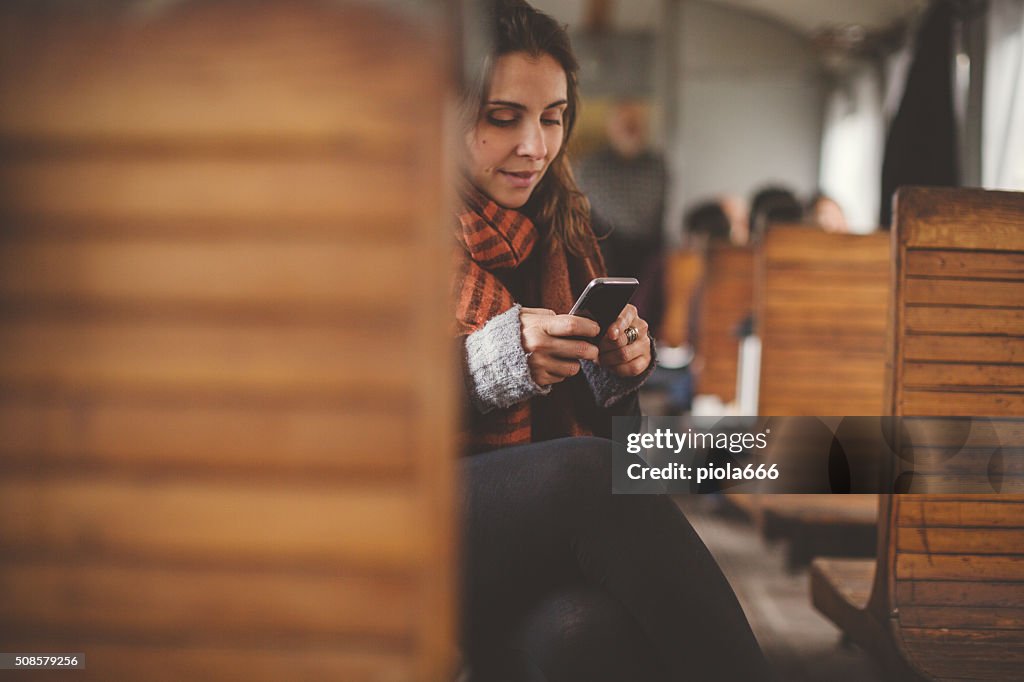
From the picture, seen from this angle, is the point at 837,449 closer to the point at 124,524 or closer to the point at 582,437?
the point at 582,437

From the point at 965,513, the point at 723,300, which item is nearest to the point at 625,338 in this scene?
the point at 965,513

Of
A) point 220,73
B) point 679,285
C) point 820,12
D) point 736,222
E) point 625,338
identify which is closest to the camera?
point 220,73

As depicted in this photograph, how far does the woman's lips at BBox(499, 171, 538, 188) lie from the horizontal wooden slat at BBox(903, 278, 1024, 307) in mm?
585

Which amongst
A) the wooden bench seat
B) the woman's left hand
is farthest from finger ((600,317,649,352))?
the wooden bench seat

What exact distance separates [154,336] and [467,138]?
41 centimetres

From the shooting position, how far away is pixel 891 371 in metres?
1.19

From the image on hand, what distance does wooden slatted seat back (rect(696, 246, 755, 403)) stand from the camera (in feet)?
9.86

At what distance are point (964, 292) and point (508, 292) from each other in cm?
68

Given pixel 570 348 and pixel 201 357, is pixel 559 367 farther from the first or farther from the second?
pixel 201 357

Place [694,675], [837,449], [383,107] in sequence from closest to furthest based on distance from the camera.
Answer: [383,107]
[694,675]
[837,449]

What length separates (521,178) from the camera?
3.29 ft

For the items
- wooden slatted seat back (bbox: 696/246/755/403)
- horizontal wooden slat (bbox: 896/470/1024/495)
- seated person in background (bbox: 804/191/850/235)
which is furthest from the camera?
wooden slatted seat back (bbox: 696/246/755/403)

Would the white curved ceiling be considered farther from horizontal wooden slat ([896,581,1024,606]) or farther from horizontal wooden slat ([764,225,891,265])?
horizontal wooden slat ([896,581,1024,606])

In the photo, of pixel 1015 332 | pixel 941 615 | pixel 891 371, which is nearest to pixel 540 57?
pixel 891 371
